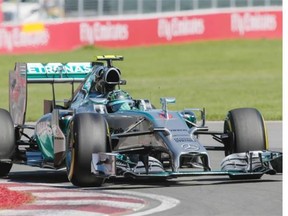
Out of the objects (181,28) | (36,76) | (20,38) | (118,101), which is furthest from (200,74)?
(118,101)

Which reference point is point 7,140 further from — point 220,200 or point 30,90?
point 30,90

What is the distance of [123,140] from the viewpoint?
13.9 metres

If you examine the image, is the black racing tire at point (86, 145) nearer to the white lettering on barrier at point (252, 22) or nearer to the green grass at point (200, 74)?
the green grass at point (200, 74)

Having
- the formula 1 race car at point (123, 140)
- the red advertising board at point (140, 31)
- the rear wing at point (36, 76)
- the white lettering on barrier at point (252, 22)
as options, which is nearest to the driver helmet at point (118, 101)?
the formula 1 race car at point (123, 140)

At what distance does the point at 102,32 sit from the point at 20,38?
14.1 ft

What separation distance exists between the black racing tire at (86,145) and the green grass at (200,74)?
11357 mm

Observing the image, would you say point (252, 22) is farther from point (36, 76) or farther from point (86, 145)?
point (86, 145)

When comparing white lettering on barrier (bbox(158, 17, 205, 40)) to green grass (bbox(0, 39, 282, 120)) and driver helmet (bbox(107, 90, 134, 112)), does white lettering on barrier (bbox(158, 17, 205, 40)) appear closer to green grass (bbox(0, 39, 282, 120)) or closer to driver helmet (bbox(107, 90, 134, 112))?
green grass (bbox(0, 39, 282, 120))

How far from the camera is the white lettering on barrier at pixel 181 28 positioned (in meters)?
46.6

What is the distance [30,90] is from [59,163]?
65.2 feet

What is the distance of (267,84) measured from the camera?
113ft

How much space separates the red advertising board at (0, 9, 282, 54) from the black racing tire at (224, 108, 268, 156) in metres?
28.5

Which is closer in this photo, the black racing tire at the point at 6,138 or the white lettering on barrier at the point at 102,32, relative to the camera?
the black racing tire at the point at 6,138

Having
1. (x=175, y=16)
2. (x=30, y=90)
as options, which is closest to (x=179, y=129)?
(x=30, y=90)
